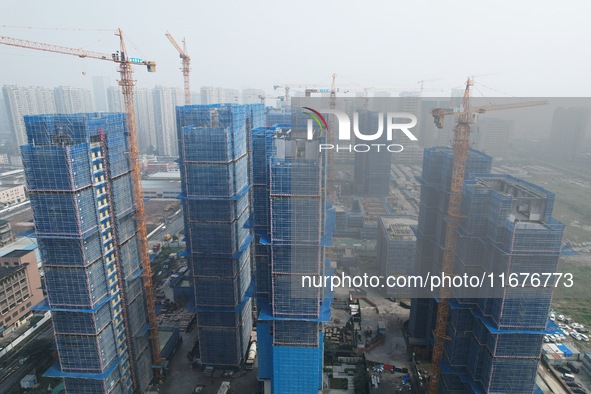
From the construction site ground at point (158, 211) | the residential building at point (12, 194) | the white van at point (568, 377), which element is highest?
the residential building at point (12, 194)

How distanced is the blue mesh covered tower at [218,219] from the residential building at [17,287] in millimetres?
12018

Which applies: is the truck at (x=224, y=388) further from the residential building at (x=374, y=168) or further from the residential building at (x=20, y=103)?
the residential building at (x=20, y=103)

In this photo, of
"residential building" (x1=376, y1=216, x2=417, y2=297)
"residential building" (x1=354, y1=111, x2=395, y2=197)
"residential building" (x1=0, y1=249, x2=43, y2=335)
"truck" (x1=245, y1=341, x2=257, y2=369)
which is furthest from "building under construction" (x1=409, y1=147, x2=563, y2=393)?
"residential building" (x1=354, y1=111, x2=395, y2=197)

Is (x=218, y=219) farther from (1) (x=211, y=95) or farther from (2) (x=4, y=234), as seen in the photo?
(1) (x=211, y=95)

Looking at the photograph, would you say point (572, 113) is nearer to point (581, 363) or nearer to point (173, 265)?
point (581, 363)

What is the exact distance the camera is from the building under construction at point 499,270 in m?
13.6

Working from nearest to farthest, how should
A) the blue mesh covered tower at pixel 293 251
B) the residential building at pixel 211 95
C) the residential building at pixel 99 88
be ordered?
the blue mesh covered tower at pixel 293 251, the residential building at pixel 211 95, the residential building at pixel 99 88

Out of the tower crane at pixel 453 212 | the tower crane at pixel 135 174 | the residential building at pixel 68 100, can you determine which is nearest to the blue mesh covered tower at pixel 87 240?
the tower crane at pixel 135 174

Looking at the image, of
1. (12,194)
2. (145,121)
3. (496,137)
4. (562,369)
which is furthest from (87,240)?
(145,121)

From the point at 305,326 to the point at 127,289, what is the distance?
8.01m

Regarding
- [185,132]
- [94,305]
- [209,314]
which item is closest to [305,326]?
[209,314]

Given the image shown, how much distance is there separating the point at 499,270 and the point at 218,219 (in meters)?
12.2

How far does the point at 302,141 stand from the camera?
15.2 meters

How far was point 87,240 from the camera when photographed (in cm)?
1446
